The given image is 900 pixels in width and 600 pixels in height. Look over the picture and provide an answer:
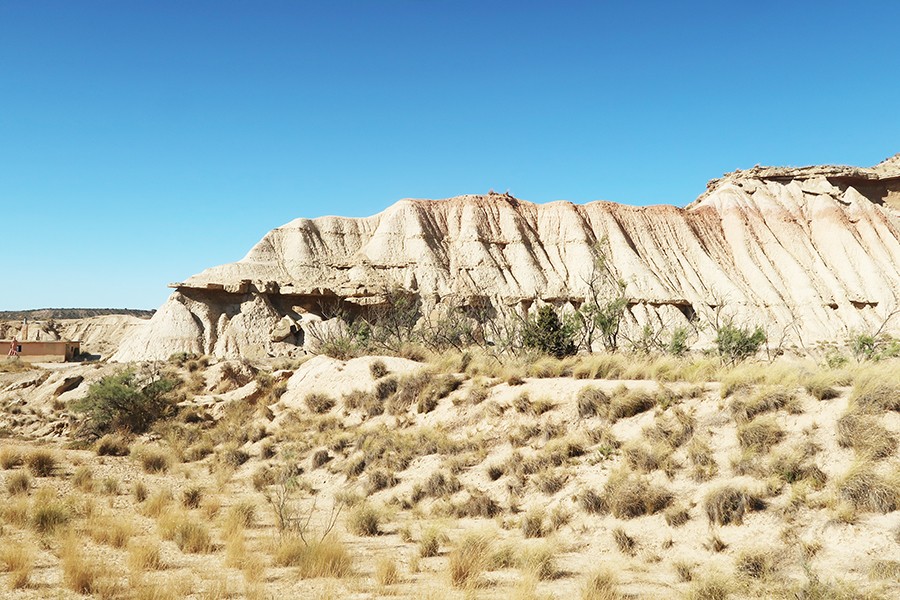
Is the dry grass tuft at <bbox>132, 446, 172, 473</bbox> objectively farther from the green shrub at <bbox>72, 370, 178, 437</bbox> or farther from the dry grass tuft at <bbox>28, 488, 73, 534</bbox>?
the dry grass tuft at <bbox>28, 488, 73, 534</bbox>

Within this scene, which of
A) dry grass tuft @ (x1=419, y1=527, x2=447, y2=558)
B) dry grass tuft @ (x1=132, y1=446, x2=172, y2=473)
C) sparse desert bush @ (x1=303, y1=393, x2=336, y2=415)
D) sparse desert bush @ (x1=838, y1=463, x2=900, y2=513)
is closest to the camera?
sparse desert bush @ (x1=838, y1=463, x2=900, y2=513)

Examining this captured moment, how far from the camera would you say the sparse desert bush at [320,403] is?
16.7 metres

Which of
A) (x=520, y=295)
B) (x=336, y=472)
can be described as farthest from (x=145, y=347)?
(x=336, y=472)

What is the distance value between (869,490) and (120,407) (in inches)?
736

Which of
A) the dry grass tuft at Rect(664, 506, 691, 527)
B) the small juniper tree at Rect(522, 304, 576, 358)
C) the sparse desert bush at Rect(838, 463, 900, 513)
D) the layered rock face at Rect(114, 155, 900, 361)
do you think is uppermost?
the layered rock face at Rect(114, 155, 900, 361)

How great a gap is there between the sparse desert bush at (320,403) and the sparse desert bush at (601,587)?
429 inches

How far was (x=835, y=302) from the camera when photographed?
54.5 meters

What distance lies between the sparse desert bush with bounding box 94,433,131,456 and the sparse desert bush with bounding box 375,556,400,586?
36.9ft

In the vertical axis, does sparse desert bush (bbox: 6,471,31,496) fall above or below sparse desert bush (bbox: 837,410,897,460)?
below

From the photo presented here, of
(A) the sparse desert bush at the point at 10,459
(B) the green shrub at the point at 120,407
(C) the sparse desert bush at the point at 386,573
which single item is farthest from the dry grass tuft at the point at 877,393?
(B) the green shrub at the point at 120,407

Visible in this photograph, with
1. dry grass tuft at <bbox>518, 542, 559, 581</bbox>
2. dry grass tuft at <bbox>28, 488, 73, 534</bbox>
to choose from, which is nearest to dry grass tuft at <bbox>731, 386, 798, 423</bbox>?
dry grass tuft at <bbox>518, 542, 559, 581</bbox>

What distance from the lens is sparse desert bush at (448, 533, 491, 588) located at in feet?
23.5

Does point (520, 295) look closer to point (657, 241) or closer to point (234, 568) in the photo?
point (657, 241)

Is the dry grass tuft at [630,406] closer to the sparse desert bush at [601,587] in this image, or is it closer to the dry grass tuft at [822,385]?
the dry grass tuft at [822,385]
